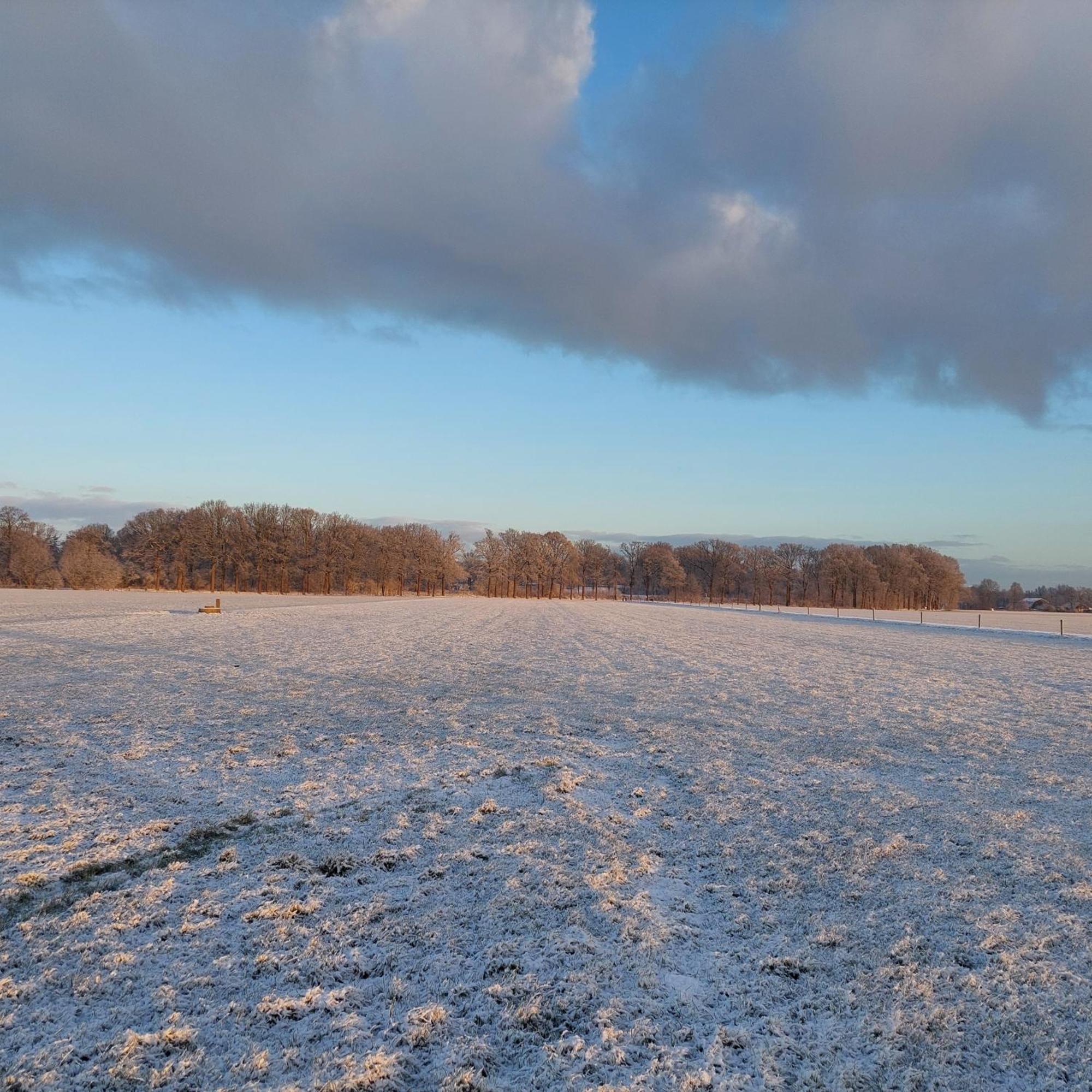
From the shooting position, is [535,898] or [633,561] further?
[633,561]

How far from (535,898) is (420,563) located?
10836 centimetres

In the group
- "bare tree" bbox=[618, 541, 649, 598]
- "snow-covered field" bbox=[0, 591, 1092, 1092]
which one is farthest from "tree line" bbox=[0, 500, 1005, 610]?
"snow-covered field" bbox=[0, 591, 1092, 1092]

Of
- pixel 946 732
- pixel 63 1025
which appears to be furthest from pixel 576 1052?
pixel 946 732

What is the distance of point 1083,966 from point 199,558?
112667 millimetres

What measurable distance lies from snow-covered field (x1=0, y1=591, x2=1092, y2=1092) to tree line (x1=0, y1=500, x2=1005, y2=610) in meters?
96.2

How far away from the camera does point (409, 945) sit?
443 centimetres

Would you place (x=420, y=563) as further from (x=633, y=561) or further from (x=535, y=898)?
(x=535, y=898)

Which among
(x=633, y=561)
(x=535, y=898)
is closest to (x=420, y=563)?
(x=633, y=561)

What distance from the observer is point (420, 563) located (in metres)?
112

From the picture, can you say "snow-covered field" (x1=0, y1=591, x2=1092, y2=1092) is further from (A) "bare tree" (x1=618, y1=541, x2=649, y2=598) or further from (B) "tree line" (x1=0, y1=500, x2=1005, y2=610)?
(A) "bare tree" (x1=618, y1=541, x2=649, y2=598)

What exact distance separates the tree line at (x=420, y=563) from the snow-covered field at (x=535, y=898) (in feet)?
316

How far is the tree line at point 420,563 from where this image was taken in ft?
332

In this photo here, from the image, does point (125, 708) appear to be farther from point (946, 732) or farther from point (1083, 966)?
point (946, 732)

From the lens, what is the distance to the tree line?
332 ft
